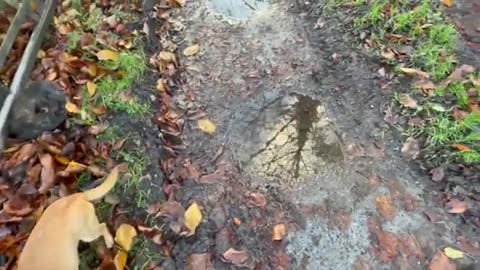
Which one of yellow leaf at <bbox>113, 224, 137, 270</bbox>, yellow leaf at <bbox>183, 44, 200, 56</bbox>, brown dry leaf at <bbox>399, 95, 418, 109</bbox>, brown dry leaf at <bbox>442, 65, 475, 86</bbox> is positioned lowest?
yellow leaf at <bbox>113, 224, 137, 270</bbox>

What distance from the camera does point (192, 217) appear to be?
9.68ft

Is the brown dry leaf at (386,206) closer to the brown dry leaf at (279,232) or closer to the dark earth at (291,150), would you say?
the dark earth at (291,150)

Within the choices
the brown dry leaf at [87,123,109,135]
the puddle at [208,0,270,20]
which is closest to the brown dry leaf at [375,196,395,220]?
the brown dry leaf at [87,123,109,135]

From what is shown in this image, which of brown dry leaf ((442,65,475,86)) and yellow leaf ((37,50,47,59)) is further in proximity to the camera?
yellow leaf ((37,50,47,59))

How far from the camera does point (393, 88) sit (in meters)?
3.49

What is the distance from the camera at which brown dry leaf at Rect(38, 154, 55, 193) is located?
9.55 feet

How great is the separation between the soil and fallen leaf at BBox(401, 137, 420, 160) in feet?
0.13

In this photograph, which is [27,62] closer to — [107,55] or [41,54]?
[41,54]

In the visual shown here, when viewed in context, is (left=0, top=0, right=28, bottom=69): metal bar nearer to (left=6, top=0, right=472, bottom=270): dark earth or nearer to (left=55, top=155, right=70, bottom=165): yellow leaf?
(left=55, top=155, right=70, bottom=165): yellow leaf

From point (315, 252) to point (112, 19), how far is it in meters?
2.24

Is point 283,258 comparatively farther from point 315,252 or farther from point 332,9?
point 332,9

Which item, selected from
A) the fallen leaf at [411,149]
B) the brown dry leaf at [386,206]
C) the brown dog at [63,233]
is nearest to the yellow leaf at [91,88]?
the brown dog at [63,233]

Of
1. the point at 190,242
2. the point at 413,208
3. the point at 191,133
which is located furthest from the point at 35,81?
the point at 413,208

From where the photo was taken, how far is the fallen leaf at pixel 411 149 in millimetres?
3190
